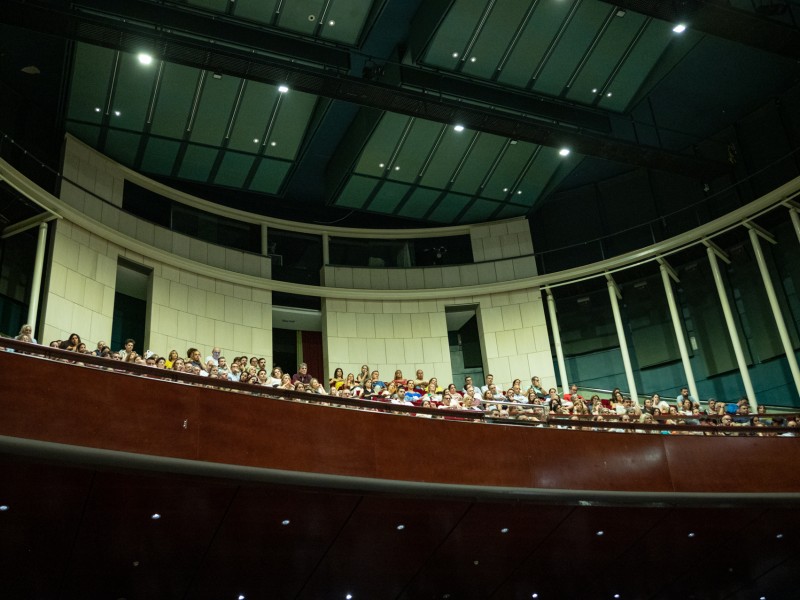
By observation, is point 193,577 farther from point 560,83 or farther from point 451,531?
point 560,83

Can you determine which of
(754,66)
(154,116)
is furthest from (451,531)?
(754,66)

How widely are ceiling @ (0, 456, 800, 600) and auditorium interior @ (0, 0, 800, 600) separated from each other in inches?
2.4

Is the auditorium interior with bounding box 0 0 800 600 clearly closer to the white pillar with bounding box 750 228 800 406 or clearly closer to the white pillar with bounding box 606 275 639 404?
the white pillar with bounding box 606 275 639 404

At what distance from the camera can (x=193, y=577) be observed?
A: 11.9 meters

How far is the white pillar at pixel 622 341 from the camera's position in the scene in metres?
19.0

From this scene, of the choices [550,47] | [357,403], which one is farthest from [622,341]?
[357,403]

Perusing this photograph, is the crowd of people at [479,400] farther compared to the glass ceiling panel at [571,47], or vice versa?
the glass ceiling panel at [571,47]

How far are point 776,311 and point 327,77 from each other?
10624 mm

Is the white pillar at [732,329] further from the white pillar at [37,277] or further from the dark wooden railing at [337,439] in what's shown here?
the white pillar at [37,277]

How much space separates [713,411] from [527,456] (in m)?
4.80

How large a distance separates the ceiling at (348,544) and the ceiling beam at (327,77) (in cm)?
812

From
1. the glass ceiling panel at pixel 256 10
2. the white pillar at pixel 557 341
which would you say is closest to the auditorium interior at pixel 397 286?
the glass ceiling panel at pixel 256 10

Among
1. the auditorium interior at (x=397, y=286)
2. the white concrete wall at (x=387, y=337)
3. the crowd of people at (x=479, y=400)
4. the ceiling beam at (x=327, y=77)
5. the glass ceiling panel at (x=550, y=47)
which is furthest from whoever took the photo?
the white concrete wall at (x=387, y=337)

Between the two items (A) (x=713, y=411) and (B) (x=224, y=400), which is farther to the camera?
(A) (x=713, y=411)
